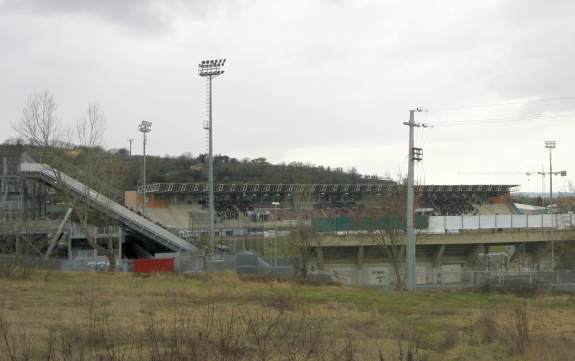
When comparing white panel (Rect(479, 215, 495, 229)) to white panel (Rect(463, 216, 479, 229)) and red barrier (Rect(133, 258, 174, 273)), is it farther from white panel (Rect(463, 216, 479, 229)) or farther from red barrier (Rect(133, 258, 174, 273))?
red barrier (Rect(133, 258, 174, 273))

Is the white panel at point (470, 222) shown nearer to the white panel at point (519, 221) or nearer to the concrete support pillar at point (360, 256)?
the white panel at point (519, 221)

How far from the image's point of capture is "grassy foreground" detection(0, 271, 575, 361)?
321 inches

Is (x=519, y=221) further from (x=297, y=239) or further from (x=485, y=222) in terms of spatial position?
(x=297, y=239)

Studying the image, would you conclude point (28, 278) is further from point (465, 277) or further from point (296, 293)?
point (465, 277)

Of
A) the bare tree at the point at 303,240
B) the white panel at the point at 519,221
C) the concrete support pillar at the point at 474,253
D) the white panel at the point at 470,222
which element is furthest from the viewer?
the concrete support pillar at the point at 474,253

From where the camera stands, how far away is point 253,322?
39.3 ft

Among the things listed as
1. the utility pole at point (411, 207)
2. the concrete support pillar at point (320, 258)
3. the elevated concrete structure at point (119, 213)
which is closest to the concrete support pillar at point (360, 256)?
the concrete support pillar at point (320, 258)

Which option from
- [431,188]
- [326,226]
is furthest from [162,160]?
[326,226]

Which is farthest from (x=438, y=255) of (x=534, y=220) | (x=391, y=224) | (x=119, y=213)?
(x=119, y=213)

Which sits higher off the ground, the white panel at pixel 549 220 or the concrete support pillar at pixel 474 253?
the white panel at pixel 549 220

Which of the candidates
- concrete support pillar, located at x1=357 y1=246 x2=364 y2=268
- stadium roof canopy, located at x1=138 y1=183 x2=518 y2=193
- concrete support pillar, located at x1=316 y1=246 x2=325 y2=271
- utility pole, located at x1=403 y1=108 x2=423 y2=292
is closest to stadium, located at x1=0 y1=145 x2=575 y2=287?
concrete support pillar, located at x1=316 y1=246 x2=325 y2=271

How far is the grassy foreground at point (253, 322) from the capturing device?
815 centimetres

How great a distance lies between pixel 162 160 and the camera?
143 metres

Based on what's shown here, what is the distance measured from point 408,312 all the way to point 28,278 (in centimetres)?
1529
